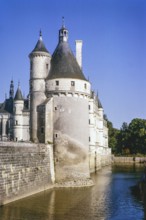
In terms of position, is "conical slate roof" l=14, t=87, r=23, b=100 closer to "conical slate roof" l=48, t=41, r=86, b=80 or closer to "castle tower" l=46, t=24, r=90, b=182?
"conical slate roof" l=48, t=41, r=86, b=80

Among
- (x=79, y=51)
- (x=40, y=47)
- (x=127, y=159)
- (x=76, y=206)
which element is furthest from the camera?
(x=127, y=159)

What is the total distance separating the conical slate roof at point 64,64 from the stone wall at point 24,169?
816cm

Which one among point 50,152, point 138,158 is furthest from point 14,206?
point 138,158

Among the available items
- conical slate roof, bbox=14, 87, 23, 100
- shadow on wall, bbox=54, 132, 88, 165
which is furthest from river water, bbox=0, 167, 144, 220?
conical slate roof, bbox=14, 87, 23, 100

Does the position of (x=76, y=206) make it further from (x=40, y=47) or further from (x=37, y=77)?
(x=40, y=47)

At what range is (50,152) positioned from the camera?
3844 cm

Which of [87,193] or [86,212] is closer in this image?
[86,212]

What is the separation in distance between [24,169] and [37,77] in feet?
43.5

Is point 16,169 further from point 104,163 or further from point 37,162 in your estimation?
point 104,163

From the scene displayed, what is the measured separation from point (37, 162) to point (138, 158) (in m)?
62.9

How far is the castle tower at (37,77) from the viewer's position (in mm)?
40688

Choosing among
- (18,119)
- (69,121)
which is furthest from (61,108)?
(18,119)

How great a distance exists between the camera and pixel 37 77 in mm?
41188

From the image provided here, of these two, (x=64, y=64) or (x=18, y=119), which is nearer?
(x=64, y=64)
